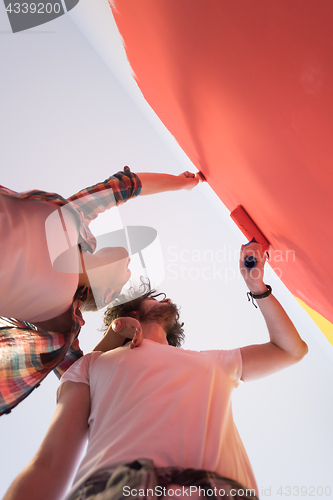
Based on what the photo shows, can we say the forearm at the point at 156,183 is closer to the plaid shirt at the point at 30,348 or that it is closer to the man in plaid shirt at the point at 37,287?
the man in plaid shirt at the point at 37,287

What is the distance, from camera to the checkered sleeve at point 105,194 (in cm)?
107

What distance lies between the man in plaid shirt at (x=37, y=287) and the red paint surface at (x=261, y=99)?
1.31ft

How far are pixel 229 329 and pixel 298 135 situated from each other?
146 cm

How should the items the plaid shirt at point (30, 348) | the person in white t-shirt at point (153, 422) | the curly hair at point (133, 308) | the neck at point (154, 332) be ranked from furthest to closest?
the curly hair at point (133, 308), the neck at point (154, 332), the plaid shirt at point (30, 348), the person in white t-shirt at point (153, 422)

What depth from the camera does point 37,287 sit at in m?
0.80

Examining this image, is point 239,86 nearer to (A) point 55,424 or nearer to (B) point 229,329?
(A) point 55,424

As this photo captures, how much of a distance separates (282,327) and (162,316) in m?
0.46

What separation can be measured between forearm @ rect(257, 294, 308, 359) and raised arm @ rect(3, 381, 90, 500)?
0.64 m

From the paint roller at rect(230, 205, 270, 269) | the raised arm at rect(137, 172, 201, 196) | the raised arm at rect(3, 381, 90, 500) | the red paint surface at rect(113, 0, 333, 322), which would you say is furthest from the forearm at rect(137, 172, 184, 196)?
the raised arm at rect(3, 381, 90, 500)

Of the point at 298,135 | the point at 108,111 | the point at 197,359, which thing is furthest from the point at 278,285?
the point at 108,111

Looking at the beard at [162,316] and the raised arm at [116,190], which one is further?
the beard at [162,316]

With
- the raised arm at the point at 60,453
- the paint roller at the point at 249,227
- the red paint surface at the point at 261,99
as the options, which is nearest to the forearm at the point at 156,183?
the red paint surface at the point at 261,99

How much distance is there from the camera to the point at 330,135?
50cm

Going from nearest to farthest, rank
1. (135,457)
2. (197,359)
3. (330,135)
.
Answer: (330,135)
(135,457)
(197,359)
